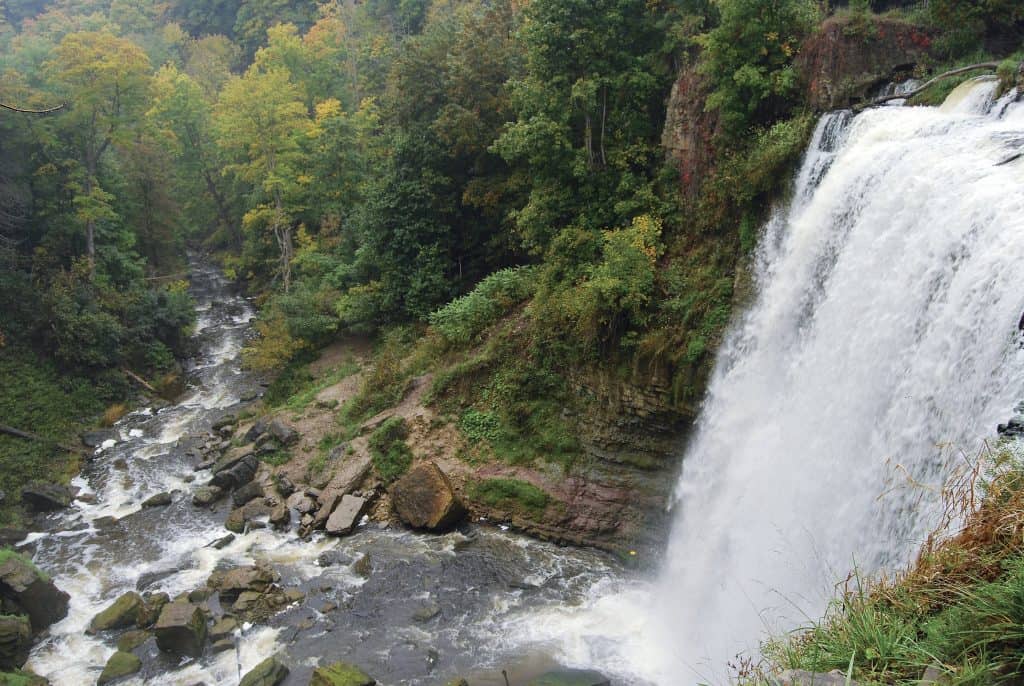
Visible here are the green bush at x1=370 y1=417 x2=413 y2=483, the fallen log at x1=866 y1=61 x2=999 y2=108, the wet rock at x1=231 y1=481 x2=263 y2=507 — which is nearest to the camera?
the fallen log at x1=866 y1=61 x2=999 y2=108

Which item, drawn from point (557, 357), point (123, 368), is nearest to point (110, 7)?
point (123, 368)

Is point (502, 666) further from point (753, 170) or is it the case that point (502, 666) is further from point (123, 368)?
point (123, 368)

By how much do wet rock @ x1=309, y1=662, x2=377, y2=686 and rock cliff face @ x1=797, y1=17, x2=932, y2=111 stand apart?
14059 millimetres

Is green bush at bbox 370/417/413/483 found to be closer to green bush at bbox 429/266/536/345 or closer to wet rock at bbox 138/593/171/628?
green bush at bbox 429/266/536/345

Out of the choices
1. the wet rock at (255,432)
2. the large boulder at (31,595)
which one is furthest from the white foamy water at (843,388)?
the wet rock at (255,432)

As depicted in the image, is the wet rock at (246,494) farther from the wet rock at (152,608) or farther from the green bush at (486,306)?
the green bush at (486,306)

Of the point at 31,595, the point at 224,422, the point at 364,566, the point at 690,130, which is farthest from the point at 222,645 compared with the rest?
the point at 690,130

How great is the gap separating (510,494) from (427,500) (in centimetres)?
202

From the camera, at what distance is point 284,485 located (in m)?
18.8

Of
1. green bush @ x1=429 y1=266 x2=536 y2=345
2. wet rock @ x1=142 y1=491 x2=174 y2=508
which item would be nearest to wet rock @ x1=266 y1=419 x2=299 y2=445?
wet rock @ x1=142 y1=491 x2=174 y2=508

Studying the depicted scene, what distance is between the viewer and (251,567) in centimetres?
1516

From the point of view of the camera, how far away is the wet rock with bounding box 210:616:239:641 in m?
13.3

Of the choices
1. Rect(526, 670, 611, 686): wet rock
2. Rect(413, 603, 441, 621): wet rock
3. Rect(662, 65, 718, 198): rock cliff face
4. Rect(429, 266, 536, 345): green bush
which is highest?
Rect(662, 65, 718, 198): rock cliff face

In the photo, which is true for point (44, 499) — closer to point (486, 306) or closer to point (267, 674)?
point (267, 674)
